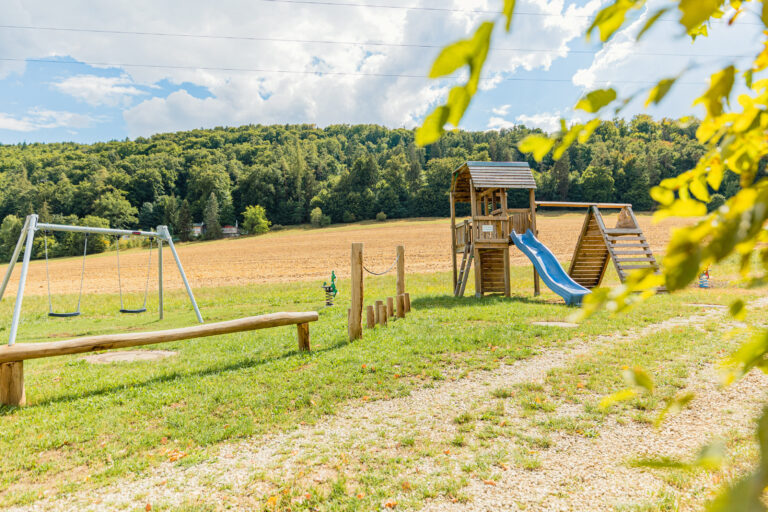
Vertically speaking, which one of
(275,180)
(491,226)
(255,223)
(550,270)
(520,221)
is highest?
(275,180)

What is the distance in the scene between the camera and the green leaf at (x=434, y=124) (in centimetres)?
54

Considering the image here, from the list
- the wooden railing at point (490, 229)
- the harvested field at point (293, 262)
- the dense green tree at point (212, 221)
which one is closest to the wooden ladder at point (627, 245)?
the wooden railing at point (490, 229)

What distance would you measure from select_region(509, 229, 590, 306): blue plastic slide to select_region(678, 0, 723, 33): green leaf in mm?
11477

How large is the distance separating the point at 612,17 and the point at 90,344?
7.02 metres

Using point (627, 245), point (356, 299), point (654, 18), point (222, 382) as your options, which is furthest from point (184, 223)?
point (654, 18)

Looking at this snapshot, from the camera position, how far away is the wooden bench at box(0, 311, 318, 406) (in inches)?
209

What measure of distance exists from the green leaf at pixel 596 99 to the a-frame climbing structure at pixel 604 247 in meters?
13.1

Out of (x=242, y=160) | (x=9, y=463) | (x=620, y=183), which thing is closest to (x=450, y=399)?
(x=9, y=463)

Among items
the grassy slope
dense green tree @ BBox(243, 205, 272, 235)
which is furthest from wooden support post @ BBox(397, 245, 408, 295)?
dense green tree @ BBox(243, 205, 272, 235)

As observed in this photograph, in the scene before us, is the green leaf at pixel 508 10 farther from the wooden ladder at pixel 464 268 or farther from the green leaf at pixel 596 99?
the wooden ladder at pixel 464 268

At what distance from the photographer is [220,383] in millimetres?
5953

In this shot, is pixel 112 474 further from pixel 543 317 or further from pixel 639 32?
pixel 543 317

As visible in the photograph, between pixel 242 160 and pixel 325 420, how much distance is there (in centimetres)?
10413

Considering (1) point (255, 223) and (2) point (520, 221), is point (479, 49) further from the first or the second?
(1) point (255, 223)
